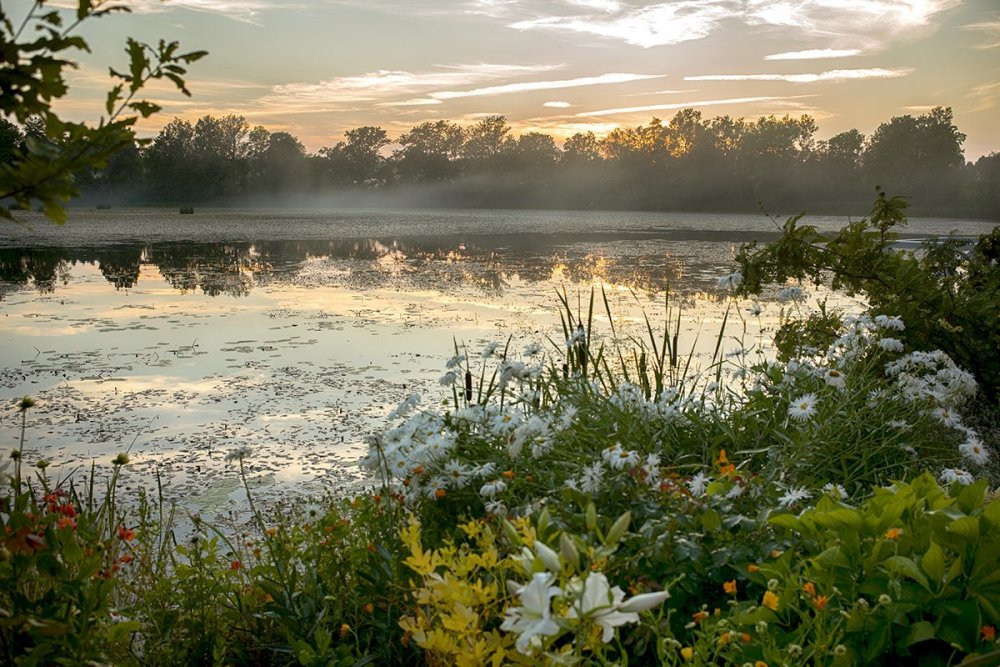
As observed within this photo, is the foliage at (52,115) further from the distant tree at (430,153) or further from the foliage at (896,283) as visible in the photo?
the distant tree at (430,153)

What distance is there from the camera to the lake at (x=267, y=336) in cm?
548

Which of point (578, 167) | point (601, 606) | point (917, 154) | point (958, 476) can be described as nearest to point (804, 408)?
point (958, 476)

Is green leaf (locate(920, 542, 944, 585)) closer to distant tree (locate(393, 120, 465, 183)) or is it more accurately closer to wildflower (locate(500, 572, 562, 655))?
wildflower (locate(500, 572, 562, 655))

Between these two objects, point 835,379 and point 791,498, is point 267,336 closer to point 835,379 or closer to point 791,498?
point 835,379

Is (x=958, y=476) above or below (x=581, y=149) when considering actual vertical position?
below

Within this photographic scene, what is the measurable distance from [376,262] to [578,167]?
5064 centimetres

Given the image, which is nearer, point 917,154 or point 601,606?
point 601,606

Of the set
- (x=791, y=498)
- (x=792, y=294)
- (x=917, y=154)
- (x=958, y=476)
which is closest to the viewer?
(x=791, y=498)

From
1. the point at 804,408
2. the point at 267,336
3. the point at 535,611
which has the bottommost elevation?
the point at 267,336

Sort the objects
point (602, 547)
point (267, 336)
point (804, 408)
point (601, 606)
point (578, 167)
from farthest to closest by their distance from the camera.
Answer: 1. point (578, 167)
2. point (267, 336)
3. point (804, 408)
4. point (602, 547)
5. point (601, 606)

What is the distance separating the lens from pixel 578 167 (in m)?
65.1

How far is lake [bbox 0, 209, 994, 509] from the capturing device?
5.48 metres

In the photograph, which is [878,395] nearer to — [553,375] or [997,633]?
[553,375]

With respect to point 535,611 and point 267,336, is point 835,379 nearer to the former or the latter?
point 535,611
